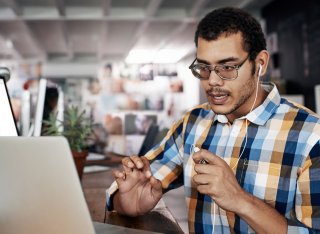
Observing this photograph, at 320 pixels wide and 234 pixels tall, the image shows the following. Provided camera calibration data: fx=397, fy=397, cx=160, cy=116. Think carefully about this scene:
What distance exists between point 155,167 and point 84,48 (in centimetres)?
873

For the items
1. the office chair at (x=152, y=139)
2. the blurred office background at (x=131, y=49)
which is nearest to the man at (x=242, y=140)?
the office chair at (x=152, y=139)

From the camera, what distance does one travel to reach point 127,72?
5027 mm

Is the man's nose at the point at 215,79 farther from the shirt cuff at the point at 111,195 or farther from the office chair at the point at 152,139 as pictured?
the office chair at the point at 152,139

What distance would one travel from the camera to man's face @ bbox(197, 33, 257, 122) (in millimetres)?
1179

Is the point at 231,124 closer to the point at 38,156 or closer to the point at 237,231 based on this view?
the point at 237,231

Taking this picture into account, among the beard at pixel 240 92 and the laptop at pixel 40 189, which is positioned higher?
the beard at pixel 240 92

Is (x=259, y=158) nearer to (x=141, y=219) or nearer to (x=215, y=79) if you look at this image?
(x=215, y=79)

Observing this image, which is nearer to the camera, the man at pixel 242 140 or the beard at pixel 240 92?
the man at pixel 242 140

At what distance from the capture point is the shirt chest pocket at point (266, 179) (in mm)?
1111

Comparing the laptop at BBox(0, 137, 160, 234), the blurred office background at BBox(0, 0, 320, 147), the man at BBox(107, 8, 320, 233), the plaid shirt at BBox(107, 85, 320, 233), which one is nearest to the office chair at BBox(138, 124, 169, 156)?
the blurred office background at BBox(0, 0, 320, 147)

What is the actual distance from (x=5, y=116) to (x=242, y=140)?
0.78 meters

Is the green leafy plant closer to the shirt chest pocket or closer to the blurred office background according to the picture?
the shirt chest pocket

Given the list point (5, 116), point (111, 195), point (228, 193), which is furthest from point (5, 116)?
point (228, 193)

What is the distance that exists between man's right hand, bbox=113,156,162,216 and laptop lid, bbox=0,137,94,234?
1.65 feet
